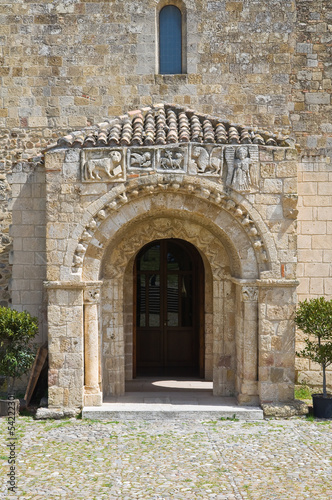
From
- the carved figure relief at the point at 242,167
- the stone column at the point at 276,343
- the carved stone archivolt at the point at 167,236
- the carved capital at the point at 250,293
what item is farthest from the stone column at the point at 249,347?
the carved figure relief at the point at 242,167

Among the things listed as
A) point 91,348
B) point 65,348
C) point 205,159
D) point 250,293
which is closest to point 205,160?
point 205,159

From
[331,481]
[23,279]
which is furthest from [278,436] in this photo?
[23,279]

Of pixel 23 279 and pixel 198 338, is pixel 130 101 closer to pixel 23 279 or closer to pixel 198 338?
pixel 23 279

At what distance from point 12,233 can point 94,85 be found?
12.0 feet

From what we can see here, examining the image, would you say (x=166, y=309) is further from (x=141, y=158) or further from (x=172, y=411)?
(x=141, y=158)

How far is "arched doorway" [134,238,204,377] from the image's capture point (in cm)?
1277

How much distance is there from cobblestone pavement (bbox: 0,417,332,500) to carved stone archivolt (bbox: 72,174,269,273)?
262 cm

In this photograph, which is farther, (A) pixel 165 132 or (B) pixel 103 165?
(A) pixel 165 132

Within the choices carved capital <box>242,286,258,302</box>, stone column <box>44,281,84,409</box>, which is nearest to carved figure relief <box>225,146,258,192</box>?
carved capital <box>242,286,258,302</box>

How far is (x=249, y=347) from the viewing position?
9.80 metres

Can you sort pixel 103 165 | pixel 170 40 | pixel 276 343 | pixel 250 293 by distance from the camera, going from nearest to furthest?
pixel 103 165 → pixel 276 343 → pixel 250 293 → pixel 170 40

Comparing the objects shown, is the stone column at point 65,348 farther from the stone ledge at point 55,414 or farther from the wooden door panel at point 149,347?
the wooden door panel at point 149,347

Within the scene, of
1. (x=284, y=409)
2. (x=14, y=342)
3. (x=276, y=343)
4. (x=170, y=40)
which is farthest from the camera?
(x=170, y=40)

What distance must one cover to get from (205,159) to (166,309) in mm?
4335
